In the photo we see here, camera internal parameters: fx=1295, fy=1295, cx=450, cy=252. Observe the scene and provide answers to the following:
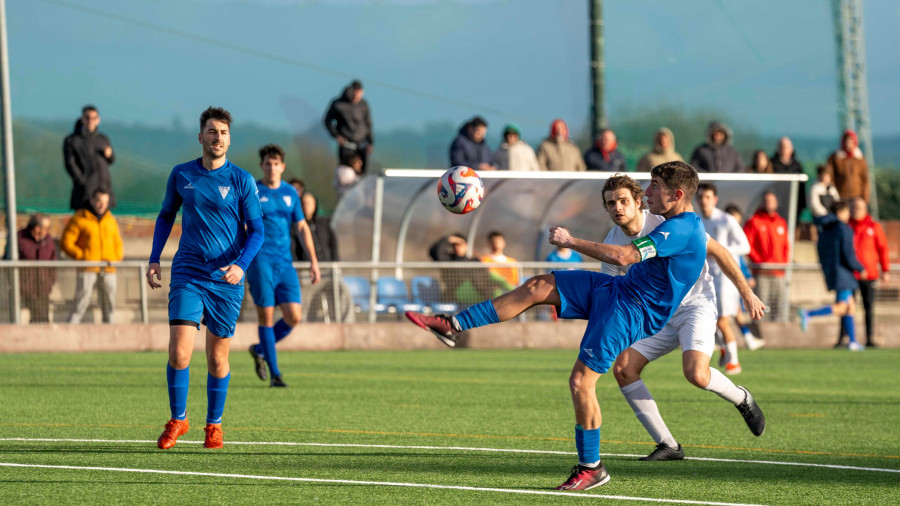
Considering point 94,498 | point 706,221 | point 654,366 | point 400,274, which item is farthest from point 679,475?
point 400,274

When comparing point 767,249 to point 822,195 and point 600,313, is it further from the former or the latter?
point 600,313

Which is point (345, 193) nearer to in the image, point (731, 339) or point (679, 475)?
point (731, 339)

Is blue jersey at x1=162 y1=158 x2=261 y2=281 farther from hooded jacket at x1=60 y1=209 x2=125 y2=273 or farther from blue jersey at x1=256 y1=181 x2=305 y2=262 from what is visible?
hooded jacket at x1=60 y1=209 x2=125 y2=273

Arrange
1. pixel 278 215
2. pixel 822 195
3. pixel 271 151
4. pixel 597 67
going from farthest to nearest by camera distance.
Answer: pixel 597 67
pixel 822 195
pixel 278 215
pixel 271 151

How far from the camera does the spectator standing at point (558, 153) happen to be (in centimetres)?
2138

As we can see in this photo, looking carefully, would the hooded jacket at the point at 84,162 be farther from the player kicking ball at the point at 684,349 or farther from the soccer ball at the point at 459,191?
the player kicking ball at the point at 684,349

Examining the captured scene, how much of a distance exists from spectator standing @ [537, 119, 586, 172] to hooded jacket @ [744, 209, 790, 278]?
3.10m

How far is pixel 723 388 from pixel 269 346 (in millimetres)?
5608

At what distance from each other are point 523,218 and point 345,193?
3.11m

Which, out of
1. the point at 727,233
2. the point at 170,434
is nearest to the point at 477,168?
the point at 727,233

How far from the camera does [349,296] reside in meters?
18.6

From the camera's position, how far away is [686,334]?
314 inches

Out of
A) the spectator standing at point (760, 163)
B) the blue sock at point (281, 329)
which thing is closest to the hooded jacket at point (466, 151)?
the spectator standing at point (760, 163)

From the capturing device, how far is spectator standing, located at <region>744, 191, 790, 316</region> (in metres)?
19.9
